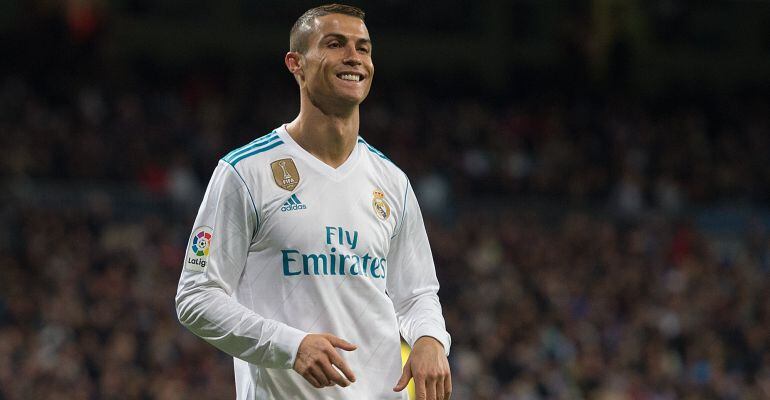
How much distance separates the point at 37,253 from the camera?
12633 mm

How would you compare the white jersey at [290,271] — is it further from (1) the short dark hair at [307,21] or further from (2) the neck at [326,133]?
(1) the short dark hair at [307,21]

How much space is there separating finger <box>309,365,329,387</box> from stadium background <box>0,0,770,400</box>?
7.92 m

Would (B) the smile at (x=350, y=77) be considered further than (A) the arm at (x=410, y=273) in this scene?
No

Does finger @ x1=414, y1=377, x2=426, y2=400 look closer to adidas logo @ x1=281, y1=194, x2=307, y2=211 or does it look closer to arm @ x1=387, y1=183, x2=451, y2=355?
arm @ x1=387, y1=183, x2=451, y2=355

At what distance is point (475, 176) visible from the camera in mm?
17359

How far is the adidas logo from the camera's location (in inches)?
123

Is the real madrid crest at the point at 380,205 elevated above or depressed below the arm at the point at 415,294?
above

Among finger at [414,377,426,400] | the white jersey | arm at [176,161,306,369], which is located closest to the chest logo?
the white jersey

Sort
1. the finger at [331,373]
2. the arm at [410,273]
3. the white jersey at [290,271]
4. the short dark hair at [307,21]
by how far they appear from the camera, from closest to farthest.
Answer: the finger at [331,373] → the white jersey at [290,271] → the short dark hair at [307,21] → the arm at [410,273]

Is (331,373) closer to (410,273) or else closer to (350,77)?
(410,273)

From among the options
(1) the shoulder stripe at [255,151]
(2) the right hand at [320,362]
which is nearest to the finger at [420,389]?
(2) the right hand at [320,362]

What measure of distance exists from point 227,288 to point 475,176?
14.4m

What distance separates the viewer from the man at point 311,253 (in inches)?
119

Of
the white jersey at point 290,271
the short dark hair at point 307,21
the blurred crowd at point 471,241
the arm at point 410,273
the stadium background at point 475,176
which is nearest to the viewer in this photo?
the white jersey at point 290,271
